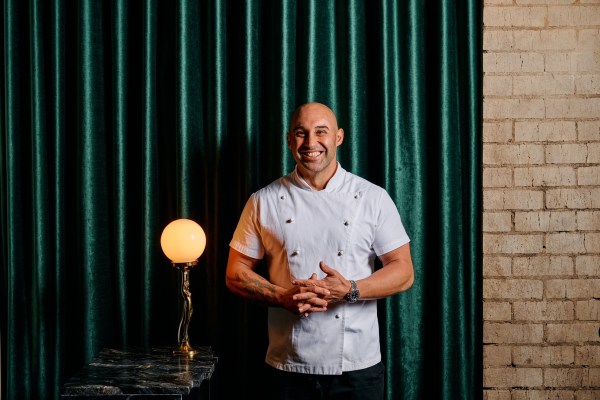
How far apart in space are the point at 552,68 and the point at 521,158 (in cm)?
39

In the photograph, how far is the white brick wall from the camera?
8.86ft

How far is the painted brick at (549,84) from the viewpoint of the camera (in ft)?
8.85

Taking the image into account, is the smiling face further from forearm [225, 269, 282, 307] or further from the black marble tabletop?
the black marble tabletop

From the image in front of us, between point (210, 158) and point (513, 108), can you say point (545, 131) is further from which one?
point (210, 158)

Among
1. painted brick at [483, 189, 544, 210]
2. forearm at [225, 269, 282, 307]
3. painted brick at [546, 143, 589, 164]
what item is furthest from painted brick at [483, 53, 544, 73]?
forearm at [225, 269, 282, 307]

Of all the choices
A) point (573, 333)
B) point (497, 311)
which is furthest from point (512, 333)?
point (573, 333)

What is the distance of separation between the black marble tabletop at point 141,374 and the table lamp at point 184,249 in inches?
3.0

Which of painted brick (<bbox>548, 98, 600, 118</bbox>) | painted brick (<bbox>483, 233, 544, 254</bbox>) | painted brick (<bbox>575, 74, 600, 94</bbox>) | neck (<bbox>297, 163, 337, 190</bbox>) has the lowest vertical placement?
painted brick (<bbox>483, 233, 544, 254</bbox>)

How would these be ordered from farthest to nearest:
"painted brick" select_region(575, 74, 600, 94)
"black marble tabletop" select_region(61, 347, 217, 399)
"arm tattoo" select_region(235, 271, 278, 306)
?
"painted brick" select_region(575, 74, 600, 94) < "arm tattoo" select_region(235, 271, 278, 306) < "black marble tabletop" select_region(61, 347, 217, 399)

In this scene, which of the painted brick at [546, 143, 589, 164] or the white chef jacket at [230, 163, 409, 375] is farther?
the painted brick at [546, 143, 589, 164]

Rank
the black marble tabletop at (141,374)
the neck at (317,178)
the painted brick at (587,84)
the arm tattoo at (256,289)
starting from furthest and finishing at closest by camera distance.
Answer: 1. the painted brick at (587,84)
2. the neck at (317,178)
3. the arm tattoo at (256,289)
4. the black marble tabletop at (141,374)

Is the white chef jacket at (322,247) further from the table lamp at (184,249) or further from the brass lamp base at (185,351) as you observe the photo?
the brass lamp base at (185,351)

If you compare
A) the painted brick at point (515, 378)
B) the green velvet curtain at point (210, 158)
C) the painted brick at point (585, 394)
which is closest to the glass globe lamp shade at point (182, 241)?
the green velvet curtain at point (210, 158)

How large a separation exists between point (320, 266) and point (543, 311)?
3.66 ft
